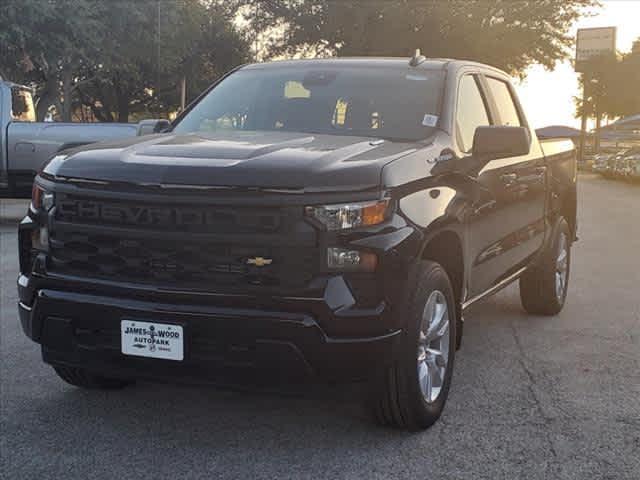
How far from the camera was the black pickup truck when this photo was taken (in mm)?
3559

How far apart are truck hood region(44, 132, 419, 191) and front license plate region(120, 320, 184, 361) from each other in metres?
0.59

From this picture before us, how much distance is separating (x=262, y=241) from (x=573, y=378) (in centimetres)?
245

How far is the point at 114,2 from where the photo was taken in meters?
29.9

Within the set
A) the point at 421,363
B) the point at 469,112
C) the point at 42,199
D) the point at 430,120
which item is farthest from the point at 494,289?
the point at 42,199

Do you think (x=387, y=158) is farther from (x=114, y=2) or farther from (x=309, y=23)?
(x=309, y=23)

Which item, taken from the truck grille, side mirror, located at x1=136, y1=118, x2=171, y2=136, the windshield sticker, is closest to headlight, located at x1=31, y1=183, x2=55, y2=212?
the truck grille

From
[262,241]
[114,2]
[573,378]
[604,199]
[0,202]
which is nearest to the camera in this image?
[262,241]

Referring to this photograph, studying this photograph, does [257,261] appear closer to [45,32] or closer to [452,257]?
[452,257]

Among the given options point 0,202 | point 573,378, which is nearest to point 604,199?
point 0,202

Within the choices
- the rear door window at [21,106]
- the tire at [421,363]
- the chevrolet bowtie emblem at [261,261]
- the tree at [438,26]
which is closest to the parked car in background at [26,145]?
the rear door window at [21,106]

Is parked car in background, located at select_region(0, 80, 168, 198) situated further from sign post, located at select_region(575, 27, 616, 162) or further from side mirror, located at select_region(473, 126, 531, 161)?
sign post, located at select_region(575, 27, 616, 162)

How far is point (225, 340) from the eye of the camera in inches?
141

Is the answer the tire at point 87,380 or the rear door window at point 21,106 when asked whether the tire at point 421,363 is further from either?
the rear door window at point 21,106

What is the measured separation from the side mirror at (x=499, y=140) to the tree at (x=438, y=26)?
1210 inches
